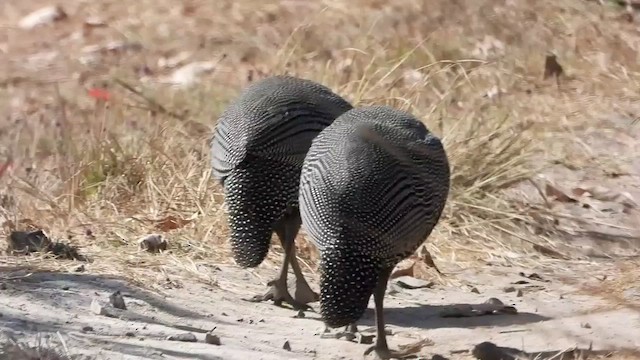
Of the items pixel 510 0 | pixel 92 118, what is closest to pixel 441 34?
pixel 510 0

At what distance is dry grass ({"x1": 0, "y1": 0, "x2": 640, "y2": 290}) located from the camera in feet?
21.2

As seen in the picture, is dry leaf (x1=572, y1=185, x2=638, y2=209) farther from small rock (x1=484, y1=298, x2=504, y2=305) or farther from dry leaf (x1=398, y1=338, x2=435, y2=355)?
dry leaf (x1=398, y1=338, x2=435, y2=355)

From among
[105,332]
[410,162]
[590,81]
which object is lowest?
[590,81]

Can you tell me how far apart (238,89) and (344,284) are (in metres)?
4.74

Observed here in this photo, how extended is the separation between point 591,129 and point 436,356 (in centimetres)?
376

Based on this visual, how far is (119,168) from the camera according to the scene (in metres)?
6.91

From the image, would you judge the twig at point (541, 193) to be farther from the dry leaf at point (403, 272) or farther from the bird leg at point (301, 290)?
the bird leg at point (301, 290)

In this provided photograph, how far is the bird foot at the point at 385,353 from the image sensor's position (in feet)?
14.9

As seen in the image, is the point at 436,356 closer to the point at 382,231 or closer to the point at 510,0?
the point at 382,231

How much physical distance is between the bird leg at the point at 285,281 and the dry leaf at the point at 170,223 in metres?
1.05

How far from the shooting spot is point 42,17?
1134cm

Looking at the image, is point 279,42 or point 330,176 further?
point 279,42

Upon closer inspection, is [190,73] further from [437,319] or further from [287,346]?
[287,346]

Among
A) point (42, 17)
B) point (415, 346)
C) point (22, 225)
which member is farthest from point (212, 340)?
point (42, 17)
